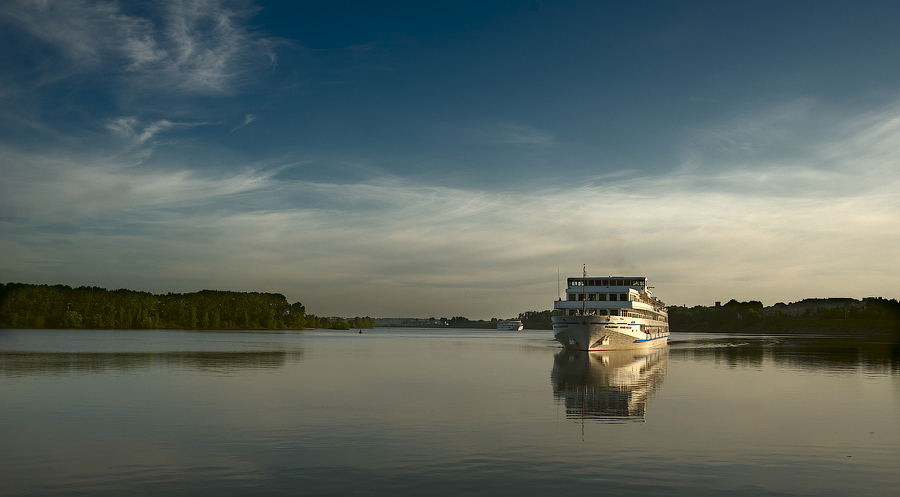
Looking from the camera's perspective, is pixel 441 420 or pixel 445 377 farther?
pixel 445 377

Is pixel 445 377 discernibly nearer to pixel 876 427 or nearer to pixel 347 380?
pixel 347 380

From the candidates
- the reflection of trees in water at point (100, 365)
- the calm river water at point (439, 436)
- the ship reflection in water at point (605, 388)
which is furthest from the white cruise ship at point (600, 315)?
the reflection of trees in water at point (100, 365)

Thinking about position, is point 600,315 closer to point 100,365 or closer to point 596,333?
point 596,333

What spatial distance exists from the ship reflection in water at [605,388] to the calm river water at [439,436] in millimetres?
230

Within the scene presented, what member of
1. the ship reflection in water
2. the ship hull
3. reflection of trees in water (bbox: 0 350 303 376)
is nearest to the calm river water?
the ship reflection in water

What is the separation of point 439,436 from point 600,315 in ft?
238

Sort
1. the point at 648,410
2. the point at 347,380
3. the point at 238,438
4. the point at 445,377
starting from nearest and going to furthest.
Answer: the point at 238,438, the point at 648,410, the point at 347,380, the point at 445,377

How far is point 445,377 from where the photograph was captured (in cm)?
5069

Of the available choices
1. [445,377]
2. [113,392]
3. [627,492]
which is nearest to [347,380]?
[445,377]

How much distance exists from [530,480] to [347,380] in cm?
3083

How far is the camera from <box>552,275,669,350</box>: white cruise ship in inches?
3533

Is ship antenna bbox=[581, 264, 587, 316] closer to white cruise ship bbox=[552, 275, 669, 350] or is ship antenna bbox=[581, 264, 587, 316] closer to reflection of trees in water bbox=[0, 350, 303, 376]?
white cruise ship bbox=[552, 275, 669, 350]

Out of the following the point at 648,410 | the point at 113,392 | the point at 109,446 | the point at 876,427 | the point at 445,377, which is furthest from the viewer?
the point at 445,377

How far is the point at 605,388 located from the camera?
4209 cm
